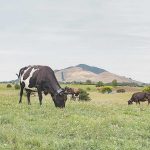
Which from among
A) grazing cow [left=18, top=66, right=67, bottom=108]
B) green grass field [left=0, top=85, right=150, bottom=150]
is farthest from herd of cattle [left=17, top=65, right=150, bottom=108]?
green grass field [left=0, top=85, right=150, bottom=150]

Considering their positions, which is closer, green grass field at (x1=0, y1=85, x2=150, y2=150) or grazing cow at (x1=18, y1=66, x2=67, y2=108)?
green grass field at (x1=0, y1=85, x2=150, y2=150)

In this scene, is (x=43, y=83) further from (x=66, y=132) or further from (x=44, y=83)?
(x=66, y=132)

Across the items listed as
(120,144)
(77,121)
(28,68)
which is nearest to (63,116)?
(77,121)

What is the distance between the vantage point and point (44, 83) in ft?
93.6

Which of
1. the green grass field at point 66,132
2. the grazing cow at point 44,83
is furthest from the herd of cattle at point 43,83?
the green grass field at point 66,132

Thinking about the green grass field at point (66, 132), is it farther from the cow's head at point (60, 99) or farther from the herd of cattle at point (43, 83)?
the herd of cattle at point (43, 83)

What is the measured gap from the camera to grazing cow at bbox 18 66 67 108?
2767 cm

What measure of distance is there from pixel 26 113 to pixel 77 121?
11.7 feet

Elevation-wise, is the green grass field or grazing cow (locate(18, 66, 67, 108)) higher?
grazing cow (locate(18, 66, 67, 108))

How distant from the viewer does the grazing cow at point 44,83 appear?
27.7 m

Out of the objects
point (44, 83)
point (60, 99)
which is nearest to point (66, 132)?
point (60, 99)

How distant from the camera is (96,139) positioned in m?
17.0

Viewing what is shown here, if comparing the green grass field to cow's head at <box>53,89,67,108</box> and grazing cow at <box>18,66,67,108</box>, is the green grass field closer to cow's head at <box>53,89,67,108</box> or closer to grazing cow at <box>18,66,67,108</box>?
cow's head at <box>53,89,67,108</box>

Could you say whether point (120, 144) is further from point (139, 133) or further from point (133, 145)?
point (139, 133)
